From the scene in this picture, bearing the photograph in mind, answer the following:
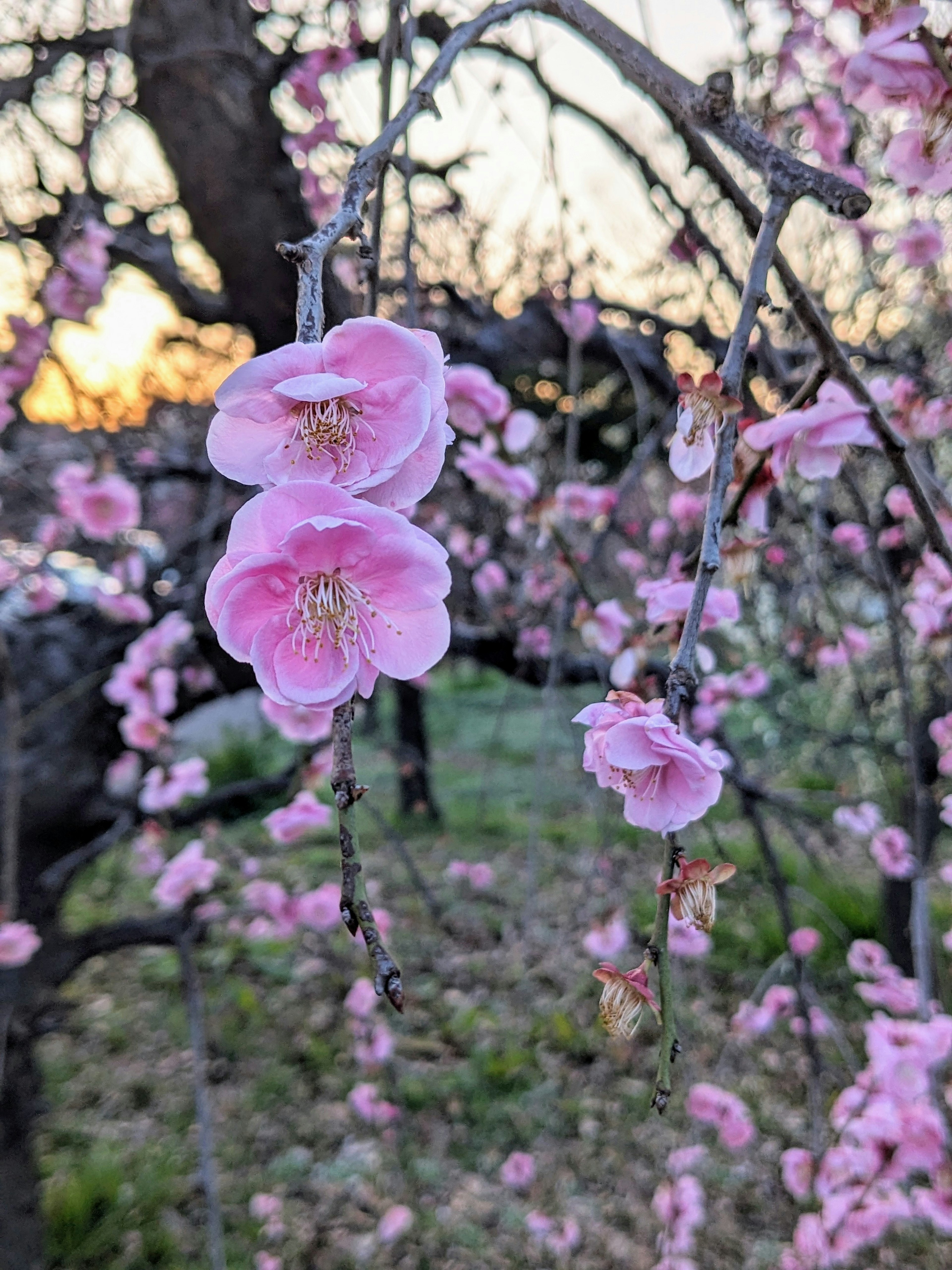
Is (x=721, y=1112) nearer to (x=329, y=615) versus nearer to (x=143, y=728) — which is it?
(x=143, y=728)

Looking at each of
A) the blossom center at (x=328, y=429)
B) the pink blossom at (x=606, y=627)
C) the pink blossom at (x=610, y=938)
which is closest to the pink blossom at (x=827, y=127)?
the pink blossom at (x=606, y=627)

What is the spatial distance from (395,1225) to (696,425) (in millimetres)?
2494

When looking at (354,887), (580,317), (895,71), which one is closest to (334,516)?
(354,887)

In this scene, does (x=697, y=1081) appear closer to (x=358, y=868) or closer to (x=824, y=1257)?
(x=824, y=1257)

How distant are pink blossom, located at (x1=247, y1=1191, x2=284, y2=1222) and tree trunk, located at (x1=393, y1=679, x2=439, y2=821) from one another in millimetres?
1961

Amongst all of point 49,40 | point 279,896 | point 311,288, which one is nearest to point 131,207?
point 49,40

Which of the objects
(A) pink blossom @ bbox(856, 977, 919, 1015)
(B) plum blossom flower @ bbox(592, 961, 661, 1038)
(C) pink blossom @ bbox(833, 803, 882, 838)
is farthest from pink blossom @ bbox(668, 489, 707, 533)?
(B) plum blossom flower @ bbox(592, 961, 661, 1038)

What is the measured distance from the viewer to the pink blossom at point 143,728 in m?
1.88

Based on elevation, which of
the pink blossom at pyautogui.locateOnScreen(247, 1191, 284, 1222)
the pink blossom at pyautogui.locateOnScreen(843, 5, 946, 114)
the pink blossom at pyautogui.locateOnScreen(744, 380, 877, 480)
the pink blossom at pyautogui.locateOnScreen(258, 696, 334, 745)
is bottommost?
the pink blossom at pyautogui.locateOnScreen(247, 1191, 284, 1222)

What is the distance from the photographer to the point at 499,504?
425cm

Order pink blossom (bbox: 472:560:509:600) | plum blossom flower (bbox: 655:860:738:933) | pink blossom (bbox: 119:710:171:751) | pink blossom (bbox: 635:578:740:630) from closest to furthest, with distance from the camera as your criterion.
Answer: plum blossom flower (bbox: 655:860:738:933) → pink blossom (bbox: 635:578:740:630) → pink blossom (bbox: 119:710:171:751) → pink blossom (bbox: 472:560:509:600)

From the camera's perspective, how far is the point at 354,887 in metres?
0.32

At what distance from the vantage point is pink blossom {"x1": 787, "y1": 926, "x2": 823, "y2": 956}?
1.29 meters

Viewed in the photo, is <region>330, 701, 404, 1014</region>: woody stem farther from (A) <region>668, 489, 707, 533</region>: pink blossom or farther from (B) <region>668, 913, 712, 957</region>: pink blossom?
(A) <region>668, 489, 707, 533</region>: pink blossom
